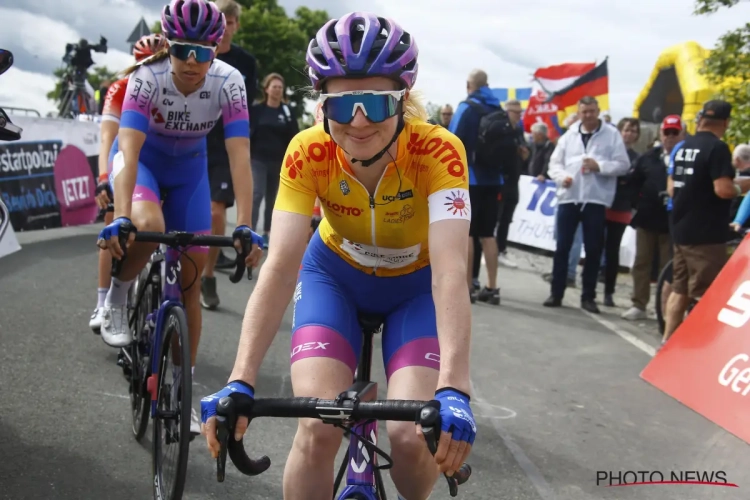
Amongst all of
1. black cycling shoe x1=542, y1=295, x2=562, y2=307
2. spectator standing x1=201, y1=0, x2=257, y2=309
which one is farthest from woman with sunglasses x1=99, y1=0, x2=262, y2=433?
black cycling shoe x1=542, y1=295, x2=562, y2=307

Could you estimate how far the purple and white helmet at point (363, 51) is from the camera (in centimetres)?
251

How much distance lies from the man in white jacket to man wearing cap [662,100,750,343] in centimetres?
185

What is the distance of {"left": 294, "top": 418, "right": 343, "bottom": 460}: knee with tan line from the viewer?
2529mm

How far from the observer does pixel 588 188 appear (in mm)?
9633

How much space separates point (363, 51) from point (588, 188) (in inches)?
299

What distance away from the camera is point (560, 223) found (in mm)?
9906

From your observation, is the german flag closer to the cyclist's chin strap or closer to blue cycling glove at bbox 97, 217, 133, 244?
blue cycling glove at bbox 97, 217, 133, 244

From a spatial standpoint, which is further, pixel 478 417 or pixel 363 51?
pixel 478 417

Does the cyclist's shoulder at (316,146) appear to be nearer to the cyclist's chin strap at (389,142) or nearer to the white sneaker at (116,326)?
the cyclist's chin strap at (389,142)

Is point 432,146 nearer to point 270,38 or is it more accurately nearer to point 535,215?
point 535,215

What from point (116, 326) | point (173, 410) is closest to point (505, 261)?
point (116, 326)

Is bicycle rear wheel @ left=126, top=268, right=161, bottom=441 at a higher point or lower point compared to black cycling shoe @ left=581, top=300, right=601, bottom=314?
higher

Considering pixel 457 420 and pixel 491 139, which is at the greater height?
pixel 491 139

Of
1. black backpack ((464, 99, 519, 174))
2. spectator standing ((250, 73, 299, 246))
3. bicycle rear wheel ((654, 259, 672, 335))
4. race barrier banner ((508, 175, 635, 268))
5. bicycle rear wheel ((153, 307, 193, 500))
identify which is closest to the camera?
bicycle rear wheel ((153, 307, 193, 500))
